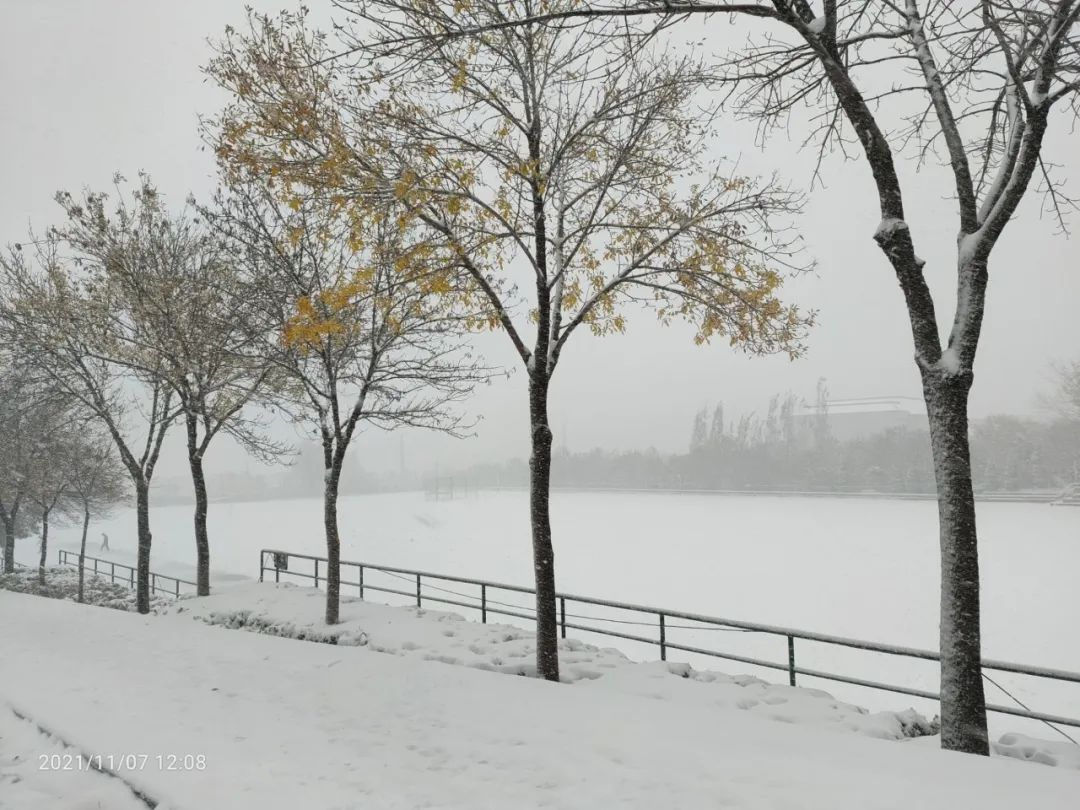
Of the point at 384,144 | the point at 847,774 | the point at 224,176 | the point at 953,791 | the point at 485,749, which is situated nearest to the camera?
the point at 953,791

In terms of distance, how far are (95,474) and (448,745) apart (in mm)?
29937

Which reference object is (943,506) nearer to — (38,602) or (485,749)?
(485,749)

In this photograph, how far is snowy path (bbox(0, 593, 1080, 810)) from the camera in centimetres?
420

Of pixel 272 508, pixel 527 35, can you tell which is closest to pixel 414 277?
pixel 527 35

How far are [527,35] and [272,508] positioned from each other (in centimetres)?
10984

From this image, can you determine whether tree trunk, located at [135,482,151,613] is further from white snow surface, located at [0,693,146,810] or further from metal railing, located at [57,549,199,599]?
white snow surface, located at [0,693,146,810]

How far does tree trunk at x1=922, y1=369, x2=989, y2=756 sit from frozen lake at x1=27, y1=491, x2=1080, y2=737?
22.0m

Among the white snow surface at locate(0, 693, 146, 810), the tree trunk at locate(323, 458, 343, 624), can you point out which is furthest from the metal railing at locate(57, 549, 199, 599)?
the white snow surface at locate(0, 693, 146, 810)

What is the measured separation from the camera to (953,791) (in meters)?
4.17

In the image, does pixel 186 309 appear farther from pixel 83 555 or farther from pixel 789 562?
pixel 789 562

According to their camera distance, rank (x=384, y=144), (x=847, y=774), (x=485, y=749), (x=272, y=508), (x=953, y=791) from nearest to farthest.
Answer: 1. (x=953, y=791)
2. (x=847, y=774)
3. (x=485, y=749)
4. (x=384, y=144)
5. (x=272, y=508)

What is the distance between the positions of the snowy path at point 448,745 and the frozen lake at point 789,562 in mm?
23183

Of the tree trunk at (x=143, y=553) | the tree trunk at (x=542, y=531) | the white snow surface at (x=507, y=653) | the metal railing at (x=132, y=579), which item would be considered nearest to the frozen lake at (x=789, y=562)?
the metal railing at (x=132, y=579)

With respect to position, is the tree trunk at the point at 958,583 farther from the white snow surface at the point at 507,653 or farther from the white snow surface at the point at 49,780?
the white snow surface at the point at 49,780
